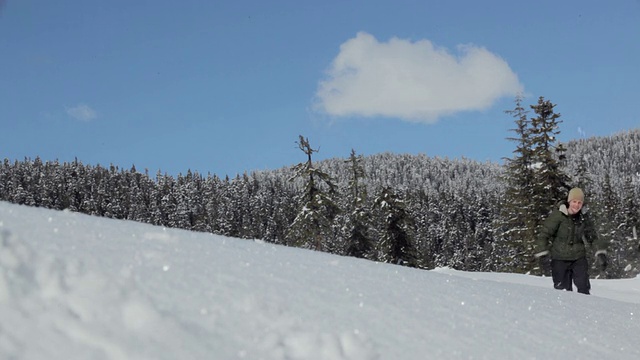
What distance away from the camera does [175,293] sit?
2879 millimetres

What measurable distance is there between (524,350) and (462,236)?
95.3m

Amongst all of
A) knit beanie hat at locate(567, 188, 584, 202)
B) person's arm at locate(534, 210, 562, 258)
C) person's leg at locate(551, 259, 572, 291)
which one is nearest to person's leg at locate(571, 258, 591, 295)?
person's leg at locate(551, 259, 572, 291)

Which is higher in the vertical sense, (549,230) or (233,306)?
(549,230)

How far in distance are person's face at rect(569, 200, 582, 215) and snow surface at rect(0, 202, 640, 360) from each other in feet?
12.7

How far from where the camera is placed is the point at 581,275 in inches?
327

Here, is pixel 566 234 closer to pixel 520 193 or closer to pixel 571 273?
pixel 571 273

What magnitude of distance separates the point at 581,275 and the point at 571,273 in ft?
0.69

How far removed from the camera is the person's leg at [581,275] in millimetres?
8266

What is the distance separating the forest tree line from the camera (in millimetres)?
31156

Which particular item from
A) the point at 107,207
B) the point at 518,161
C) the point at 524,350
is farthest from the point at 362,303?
the point at 107,207

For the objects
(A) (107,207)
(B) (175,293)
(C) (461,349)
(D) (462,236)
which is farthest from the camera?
(A) (107,207)

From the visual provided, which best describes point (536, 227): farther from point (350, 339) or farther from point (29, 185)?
point (29, 185)

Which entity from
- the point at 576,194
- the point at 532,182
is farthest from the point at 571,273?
the point at 532,182

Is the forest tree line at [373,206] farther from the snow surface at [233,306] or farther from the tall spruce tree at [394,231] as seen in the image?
the snow surface at [233,306]
